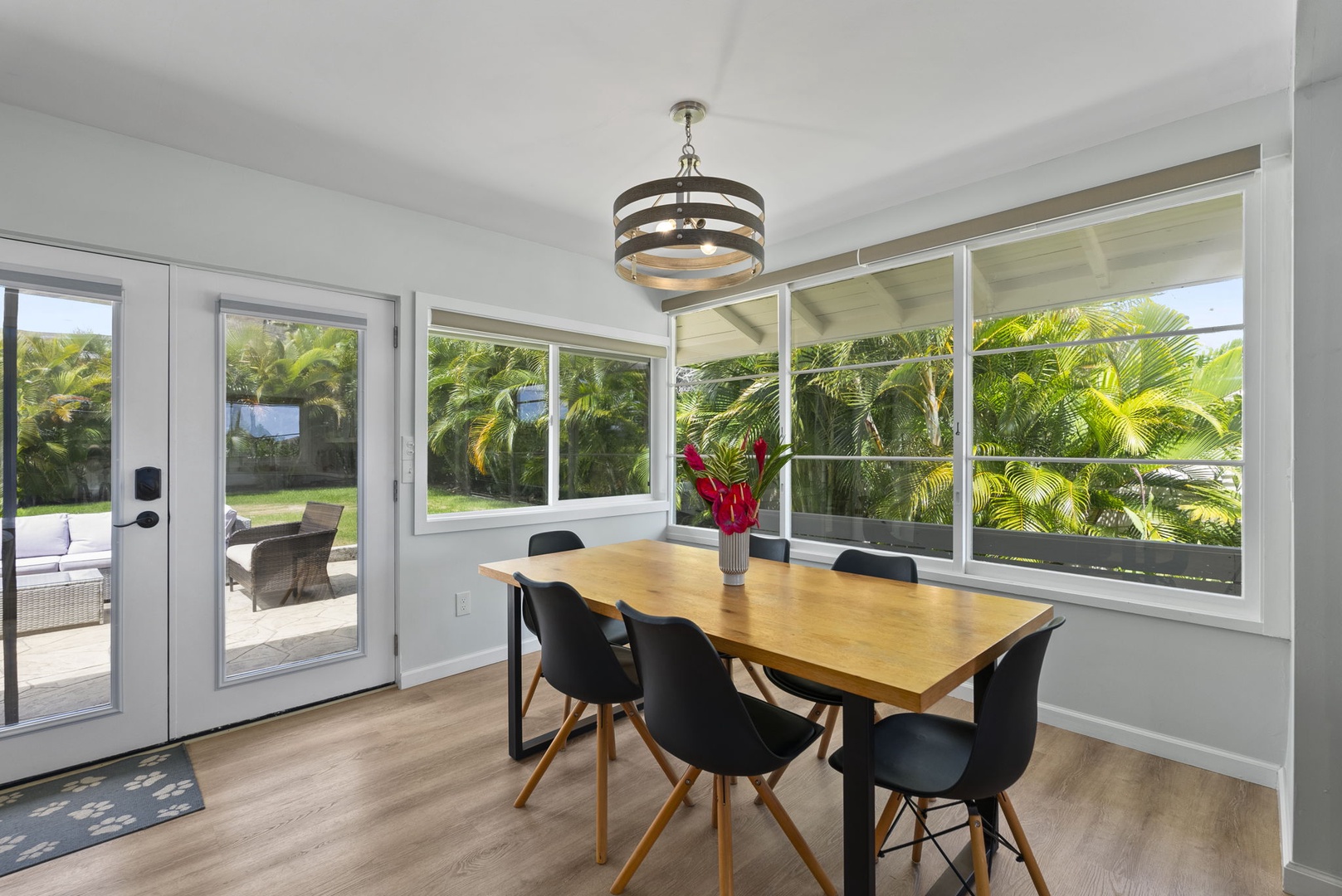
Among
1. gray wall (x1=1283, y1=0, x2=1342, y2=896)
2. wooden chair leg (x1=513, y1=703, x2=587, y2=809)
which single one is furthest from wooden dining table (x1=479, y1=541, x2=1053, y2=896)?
gray wall (x1=1283, y1=0, x2=1342, y2=896)

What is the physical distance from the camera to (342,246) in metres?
3.20

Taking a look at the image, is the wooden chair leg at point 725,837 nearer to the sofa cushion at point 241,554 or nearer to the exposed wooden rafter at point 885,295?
the sofa cushion at point 241,554

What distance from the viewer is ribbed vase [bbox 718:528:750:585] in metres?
2.34

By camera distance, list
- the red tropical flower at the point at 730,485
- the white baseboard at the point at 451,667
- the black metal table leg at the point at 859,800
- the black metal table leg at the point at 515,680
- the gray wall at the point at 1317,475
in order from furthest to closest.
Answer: the white baseboard at the point at 451,667 → the black metal table leg at the point at 515,680 → the red tropical flower at the point at 730,485 → the gray wall at the point at 1317,475 → the black metal table leg at the point at 859,800

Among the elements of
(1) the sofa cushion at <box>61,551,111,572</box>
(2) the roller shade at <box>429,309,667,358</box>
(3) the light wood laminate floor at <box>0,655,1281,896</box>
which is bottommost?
(3) the light wood laminate floor at <box>0,655,1281,896</box>

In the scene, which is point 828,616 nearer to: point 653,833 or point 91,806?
point 653,833

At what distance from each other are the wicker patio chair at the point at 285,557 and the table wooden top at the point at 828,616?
117 cm

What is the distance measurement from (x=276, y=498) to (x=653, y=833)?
7.85 ft

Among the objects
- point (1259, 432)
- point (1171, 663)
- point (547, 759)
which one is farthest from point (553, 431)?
point (1259, 432)

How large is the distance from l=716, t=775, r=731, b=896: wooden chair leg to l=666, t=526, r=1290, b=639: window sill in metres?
1.99

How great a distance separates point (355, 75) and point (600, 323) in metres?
2.31

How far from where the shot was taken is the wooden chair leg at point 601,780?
1.96m

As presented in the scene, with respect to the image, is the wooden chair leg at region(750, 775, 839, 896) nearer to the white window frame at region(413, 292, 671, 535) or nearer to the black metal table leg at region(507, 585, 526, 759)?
the black metal table leg at region(507, 585, 526, 759)

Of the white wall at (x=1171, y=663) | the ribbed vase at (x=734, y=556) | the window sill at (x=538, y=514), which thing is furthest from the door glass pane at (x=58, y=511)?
the white wall at (x=1171, y=663)
